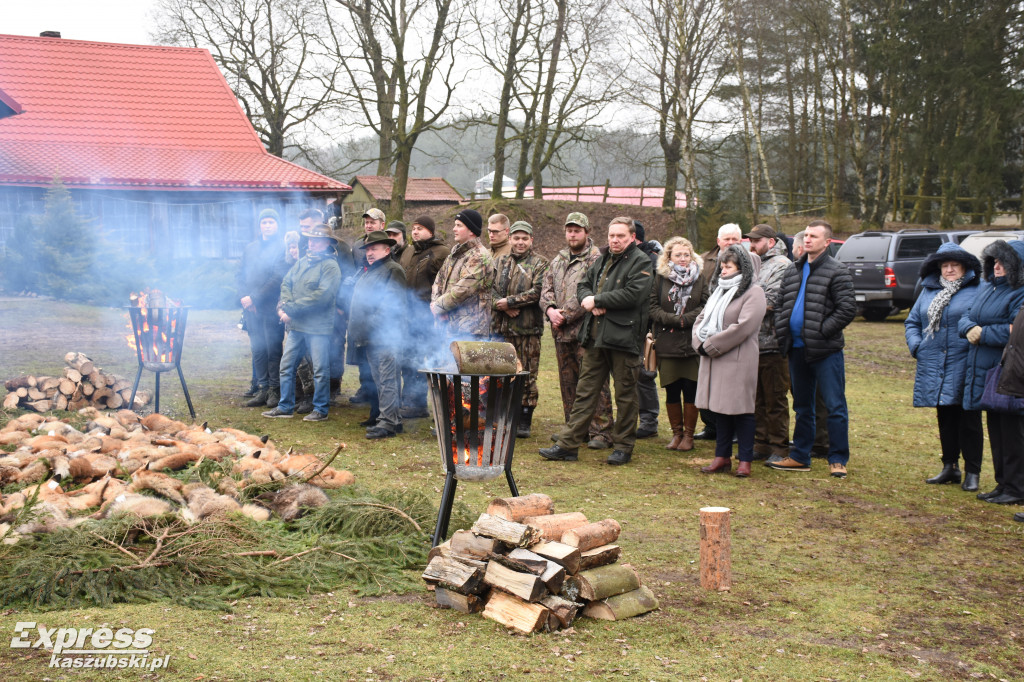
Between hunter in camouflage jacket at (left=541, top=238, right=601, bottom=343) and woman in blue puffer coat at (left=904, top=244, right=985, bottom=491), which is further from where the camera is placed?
hunter in camouflage jacket at (left=541, top=238, right=601, bottom=343)

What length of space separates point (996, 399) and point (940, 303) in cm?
90

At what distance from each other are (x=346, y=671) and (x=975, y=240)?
1877 centimetres

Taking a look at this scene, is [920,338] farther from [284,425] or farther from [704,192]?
[704,192]

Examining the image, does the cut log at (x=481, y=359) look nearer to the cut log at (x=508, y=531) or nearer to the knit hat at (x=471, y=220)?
the cut log at (x=508, y=531)

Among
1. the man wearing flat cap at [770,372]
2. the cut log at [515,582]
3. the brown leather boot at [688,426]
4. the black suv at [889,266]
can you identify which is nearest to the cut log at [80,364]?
the brown leather boot at [688,426]

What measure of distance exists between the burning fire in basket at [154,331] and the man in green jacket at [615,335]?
12.0 ft

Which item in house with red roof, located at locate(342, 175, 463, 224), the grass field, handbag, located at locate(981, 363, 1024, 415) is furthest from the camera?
house with red roof, located at locate(342, 175, 463, 224)

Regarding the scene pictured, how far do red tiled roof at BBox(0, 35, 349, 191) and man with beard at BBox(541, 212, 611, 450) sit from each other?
1354 centimetres

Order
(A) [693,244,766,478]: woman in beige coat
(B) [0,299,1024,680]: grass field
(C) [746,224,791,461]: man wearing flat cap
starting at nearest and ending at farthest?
(B) [0,299,1024,680]: grass field < (A) [693,244,766,478]: woman in beige coat < (C) [746,224,791,461]: man wearing flat cap

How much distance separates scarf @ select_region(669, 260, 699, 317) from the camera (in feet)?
25.4

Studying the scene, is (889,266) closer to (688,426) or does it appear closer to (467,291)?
(688,426)

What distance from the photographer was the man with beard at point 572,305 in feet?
25.3

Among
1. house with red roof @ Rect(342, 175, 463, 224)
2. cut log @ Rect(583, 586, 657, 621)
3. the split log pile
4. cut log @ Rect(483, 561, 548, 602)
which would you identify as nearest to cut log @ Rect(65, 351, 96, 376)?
the split log pile

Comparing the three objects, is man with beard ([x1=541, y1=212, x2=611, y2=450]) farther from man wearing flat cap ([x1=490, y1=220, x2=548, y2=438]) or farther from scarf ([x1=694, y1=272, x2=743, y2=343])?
scarf ([x1=694, y1=272, x2=743, y2=343])
